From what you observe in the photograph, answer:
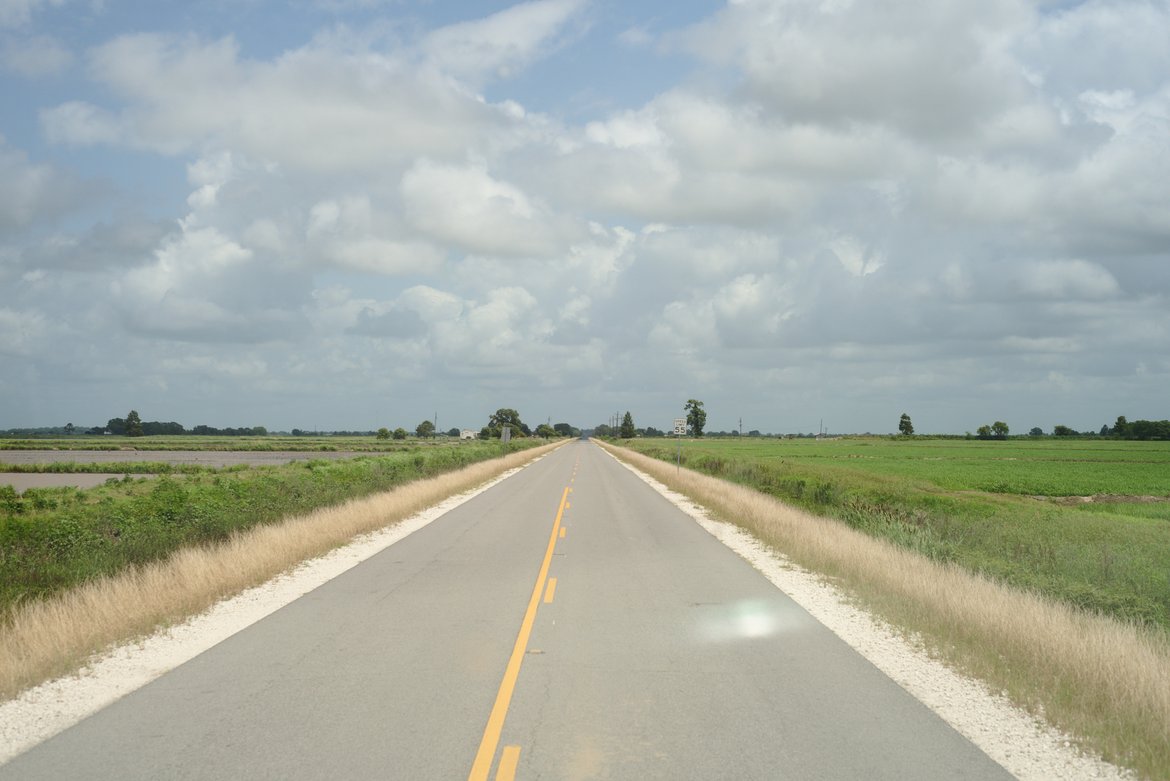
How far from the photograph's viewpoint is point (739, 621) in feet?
30.5

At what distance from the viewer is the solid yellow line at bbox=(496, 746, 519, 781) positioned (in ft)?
Answer: 15.7

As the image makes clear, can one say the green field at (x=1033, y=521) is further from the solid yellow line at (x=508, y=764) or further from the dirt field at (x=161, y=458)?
the dirt field at (x=161, y=458)

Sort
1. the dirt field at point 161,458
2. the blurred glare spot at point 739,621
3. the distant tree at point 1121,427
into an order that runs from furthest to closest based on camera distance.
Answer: the distant tree at point 1121,427 → the dirt field at point 161,458 → the blurred glare spot at point 739,621

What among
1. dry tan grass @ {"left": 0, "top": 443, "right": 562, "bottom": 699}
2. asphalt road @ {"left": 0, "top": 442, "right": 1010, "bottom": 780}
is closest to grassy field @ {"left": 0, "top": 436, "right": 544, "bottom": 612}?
dry tan grass @ {"left": 0, "top": 443, "right": 562, "bottom": 699}

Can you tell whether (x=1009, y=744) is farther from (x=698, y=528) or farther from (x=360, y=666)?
(x=698, y=528)

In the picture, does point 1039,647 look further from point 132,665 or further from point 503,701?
point 132,665

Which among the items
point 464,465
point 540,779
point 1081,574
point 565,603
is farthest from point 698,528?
point 464,465

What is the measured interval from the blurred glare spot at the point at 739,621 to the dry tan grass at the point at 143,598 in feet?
20.6

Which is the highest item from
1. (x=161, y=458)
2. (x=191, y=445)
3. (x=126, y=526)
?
(x=126, y=526)

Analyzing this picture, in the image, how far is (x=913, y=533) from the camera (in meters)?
18.4

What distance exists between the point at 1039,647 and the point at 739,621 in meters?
3.07

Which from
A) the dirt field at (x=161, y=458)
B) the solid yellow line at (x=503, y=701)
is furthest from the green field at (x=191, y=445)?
the solid yellow line at (x=503, y=701)

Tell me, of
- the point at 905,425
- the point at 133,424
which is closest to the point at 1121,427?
the point at 905,425

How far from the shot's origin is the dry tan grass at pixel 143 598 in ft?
24.4
